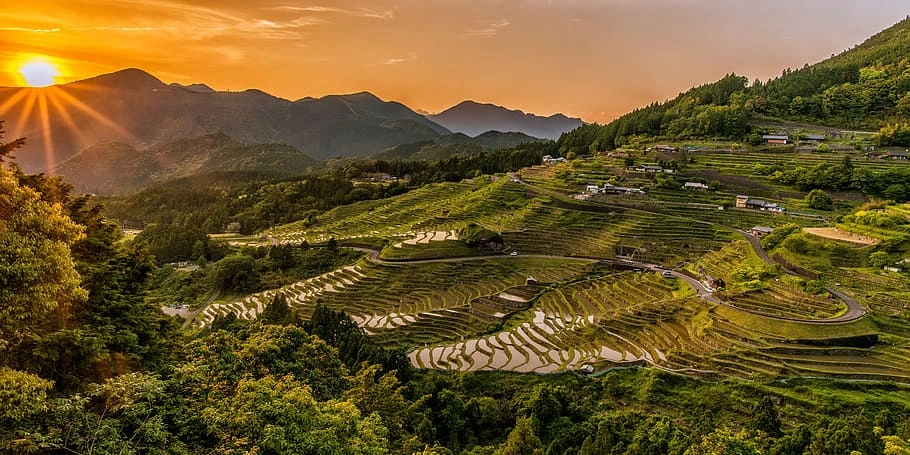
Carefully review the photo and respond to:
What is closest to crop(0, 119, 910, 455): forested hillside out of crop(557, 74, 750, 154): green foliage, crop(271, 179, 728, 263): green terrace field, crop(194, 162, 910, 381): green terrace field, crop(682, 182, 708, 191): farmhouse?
crop(194, 162, 910, 381): green terrace field

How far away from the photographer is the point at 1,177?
22.6ft

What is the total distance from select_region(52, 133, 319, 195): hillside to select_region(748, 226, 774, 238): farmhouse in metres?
150

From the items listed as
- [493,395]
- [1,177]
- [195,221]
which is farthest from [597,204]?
[195,221]

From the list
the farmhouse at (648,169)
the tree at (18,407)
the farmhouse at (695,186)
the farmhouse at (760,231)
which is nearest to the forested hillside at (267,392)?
the tree at (18,407)

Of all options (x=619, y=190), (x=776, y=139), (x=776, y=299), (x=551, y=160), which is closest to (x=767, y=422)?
(x=776, y=299)

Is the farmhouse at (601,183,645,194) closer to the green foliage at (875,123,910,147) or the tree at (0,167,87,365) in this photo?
the green foliage at (875,123,910,147)

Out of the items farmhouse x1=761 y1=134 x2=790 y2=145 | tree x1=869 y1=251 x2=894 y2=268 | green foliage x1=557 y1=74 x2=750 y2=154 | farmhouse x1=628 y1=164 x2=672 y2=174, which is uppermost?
green foliage x1=557 y1=74 x2=750 y2=154

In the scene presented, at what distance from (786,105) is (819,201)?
37529 mm

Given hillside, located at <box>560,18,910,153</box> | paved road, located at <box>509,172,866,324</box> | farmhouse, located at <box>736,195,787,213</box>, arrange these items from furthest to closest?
hillside, located at <box>560,18,910,153</box> → farmhouse, located at <box>736,195,787,213</box> → paved road, located at <box>509,172,866,324</box>

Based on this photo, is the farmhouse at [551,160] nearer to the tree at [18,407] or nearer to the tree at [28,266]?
the tree at [28,266]

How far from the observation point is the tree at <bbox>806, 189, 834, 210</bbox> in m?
43.3

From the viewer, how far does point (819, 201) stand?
43.4m

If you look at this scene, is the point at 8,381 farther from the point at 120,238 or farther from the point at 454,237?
the point at 454,237

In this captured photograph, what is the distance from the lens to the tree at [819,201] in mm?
43312
